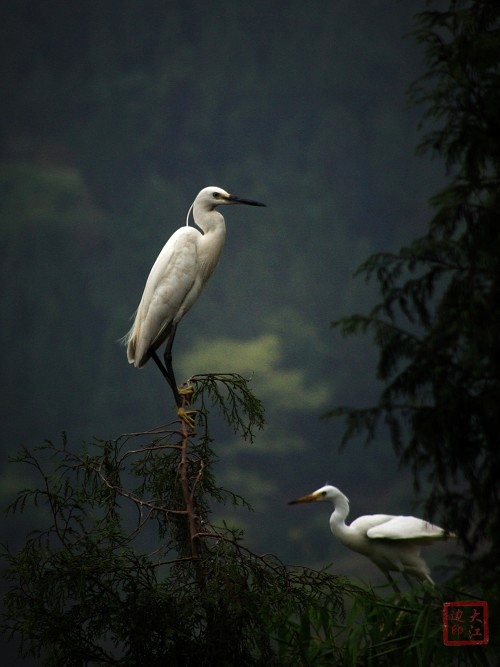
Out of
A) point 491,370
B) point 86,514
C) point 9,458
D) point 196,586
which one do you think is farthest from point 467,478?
point 9,458

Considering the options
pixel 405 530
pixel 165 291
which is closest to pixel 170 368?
pixel 165 291

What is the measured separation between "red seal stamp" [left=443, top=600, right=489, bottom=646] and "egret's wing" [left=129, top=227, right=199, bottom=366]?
1.37m

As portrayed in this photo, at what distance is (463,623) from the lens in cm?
212

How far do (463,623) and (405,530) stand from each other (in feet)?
5.38

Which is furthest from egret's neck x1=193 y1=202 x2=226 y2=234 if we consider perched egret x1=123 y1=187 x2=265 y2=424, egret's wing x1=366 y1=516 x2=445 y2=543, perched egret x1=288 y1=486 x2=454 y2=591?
egret's wing x1=366 y1=516 x2=445 y2=543

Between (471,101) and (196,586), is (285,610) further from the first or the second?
(471,101)

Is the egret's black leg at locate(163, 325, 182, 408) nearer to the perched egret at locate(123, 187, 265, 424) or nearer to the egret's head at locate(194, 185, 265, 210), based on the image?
the perched egret at locate(123, 187, 265, 424)

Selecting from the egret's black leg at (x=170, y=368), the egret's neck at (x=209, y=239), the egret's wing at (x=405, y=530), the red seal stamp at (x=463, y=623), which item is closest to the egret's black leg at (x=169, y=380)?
the egret's black leg at (x=170, y=368)

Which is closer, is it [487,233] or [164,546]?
[164,546]

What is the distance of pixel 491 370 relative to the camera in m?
2.44

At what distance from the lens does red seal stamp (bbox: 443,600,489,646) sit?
6.94ft

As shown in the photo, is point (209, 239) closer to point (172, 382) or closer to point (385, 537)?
point (172, 382)

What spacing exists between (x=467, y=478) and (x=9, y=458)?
50.9 inches

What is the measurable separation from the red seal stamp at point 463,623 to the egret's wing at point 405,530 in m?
1.49
